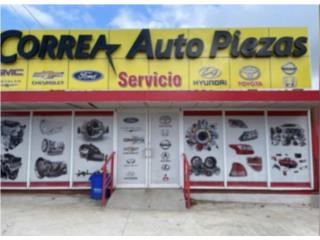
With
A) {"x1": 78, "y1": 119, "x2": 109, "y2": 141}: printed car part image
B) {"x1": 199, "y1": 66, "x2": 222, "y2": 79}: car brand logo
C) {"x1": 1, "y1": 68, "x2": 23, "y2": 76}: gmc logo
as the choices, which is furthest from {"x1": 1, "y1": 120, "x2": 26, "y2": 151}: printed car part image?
{"x1": 199, "y1": 66, "x2": 222, "y2": 79}: car brand logo

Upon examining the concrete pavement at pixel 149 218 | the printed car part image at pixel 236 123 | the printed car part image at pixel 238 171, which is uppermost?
the printed car part image at pixel 236 123

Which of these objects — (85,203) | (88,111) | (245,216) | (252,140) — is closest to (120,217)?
(85,203)

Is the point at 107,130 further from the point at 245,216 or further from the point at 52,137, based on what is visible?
the point at 245,216

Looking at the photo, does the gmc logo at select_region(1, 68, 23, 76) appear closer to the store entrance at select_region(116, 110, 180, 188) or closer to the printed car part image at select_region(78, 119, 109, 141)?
the printed car part image at select_region(78, 119, 109, 141)

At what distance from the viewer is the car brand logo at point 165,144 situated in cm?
934

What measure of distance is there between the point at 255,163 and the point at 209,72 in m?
3.17

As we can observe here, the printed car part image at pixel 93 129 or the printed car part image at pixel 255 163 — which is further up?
the printed car part image at pixel 93 129

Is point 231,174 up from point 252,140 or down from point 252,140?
down

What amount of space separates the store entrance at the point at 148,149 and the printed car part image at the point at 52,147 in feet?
5.86

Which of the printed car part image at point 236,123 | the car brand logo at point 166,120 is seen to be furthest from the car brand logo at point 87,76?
the printed car part image at point 236,123

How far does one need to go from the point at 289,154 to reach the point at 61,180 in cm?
690

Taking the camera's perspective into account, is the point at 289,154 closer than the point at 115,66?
Yes

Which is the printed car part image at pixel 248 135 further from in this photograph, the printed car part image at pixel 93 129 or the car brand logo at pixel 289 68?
the printed car part image at pixel 93 129

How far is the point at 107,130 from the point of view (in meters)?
9.37
